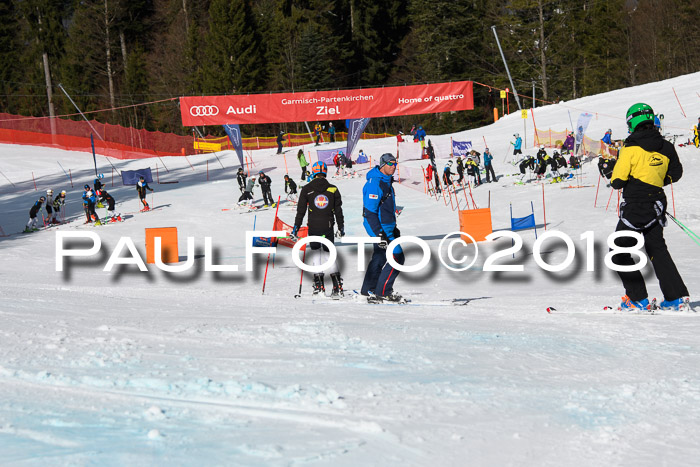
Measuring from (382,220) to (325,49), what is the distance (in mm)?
51101

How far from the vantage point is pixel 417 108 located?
38.7 m

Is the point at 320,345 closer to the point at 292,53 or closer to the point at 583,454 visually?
the point at 583,454

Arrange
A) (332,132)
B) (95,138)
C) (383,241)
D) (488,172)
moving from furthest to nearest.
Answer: (95,138)
(332,132)
(488,172)
(383,241)

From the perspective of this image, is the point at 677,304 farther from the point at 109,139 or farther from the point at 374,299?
the point at 109,139

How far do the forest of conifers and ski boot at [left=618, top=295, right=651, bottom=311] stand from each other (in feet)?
160

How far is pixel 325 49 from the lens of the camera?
56.7 m

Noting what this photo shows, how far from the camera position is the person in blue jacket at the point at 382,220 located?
24.5ft

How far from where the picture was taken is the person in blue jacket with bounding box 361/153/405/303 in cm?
748

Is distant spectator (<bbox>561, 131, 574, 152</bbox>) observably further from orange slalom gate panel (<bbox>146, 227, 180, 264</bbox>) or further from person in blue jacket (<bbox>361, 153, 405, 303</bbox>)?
person in blue jacket (<bbox>361, 153, 405, 303</bbox>)

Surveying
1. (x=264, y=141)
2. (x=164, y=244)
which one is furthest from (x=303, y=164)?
(x=164, y=244)

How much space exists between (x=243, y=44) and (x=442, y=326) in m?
55.0

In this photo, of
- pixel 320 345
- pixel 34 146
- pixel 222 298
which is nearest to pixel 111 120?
pixel 34 146
